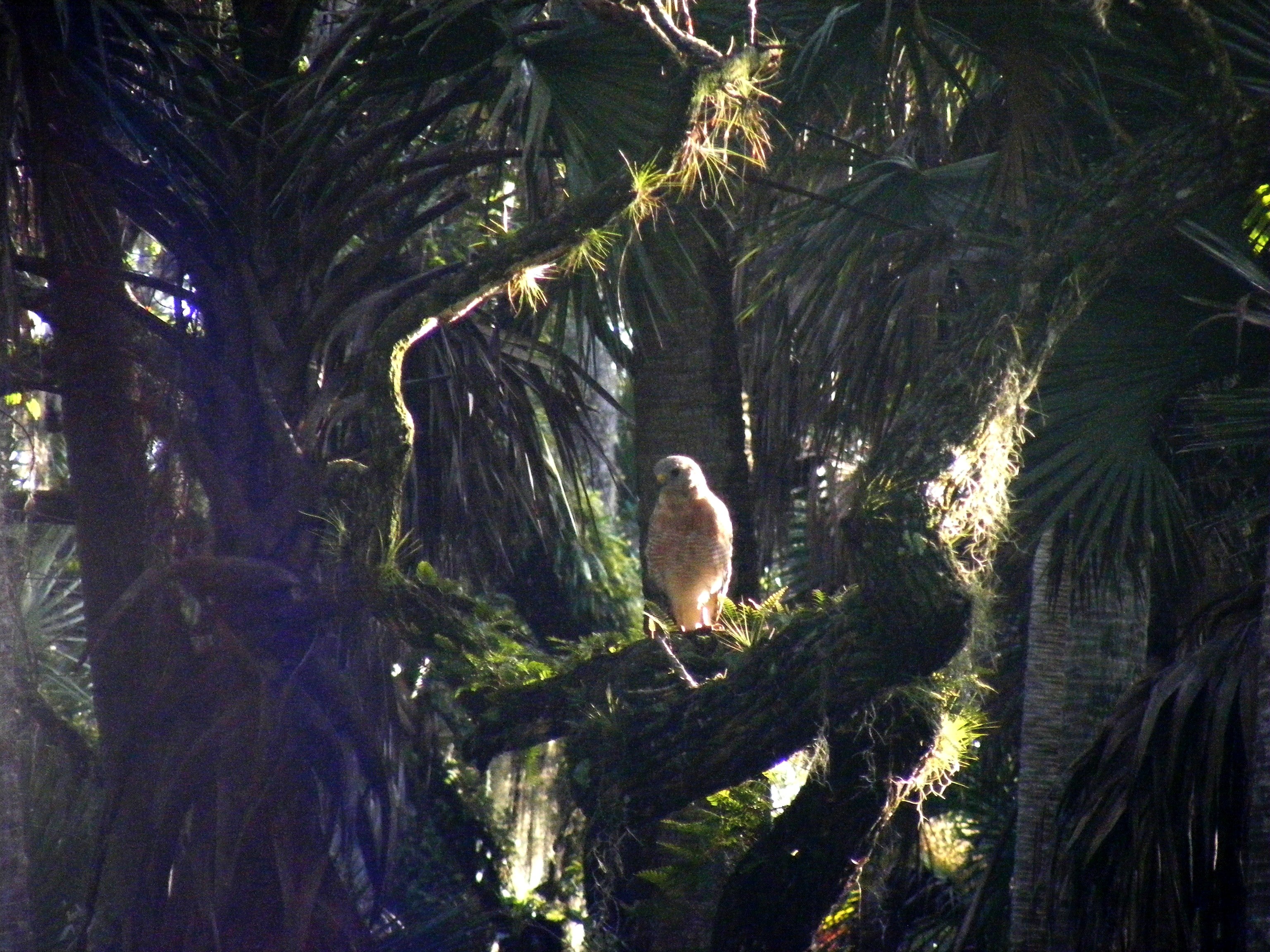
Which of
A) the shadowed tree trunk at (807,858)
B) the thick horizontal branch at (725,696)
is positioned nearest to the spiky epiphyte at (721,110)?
the thick horizontal branch at (725,696)

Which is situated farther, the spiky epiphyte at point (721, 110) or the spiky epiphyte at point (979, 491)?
the spiky epiphyte at point (721, 110)

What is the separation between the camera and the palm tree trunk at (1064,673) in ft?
15.7

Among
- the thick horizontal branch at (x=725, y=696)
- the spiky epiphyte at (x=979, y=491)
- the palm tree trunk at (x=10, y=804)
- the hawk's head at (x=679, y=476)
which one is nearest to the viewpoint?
the spiky epiphyte at (x=979, y=491)

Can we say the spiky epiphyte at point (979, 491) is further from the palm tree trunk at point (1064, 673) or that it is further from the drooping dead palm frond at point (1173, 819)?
the palm tree trunk at point (1064, 673)

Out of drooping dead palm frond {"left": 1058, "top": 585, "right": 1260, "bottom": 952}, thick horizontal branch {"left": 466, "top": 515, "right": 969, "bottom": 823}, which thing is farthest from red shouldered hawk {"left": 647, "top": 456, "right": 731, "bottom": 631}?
drooping dead palm frond {"left": 1058, "top": 585, "right": 1260, "bottom": 952}

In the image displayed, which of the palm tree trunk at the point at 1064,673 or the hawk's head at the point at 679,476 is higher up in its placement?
the hawk's head at the point at 679,476

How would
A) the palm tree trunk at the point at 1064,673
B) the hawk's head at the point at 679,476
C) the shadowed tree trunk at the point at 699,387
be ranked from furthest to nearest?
the shadowed tree trunk at the point at 699,387
the hawk's head at the point at 679,476
the palm tree trunk at the point at 1064,673

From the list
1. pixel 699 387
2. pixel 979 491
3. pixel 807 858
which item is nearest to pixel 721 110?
pixel 979 491

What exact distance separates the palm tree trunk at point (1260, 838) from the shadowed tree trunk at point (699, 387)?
3.04m

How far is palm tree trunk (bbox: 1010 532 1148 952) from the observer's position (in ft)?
15.7

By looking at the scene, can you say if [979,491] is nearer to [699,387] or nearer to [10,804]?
[699,387]

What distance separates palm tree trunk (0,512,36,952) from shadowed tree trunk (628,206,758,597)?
117 inches

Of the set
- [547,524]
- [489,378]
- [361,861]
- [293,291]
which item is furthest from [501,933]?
[293,291]

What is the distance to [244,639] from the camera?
4801mm
